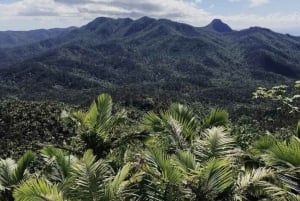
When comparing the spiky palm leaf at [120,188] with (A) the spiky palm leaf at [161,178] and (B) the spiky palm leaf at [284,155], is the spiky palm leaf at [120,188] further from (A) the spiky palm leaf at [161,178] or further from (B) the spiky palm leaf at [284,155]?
(B) the spiky palm leaf at [284,155]

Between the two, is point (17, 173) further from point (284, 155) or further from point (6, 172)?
point (284, 155)

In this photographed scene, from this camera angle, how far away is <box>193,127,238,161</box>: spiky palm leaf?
37.1 feet

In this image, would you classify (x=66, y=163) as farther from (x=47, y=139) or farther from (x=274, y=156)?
(x=47, y=139)

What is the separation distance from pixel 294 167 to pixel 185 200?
228 centimetres

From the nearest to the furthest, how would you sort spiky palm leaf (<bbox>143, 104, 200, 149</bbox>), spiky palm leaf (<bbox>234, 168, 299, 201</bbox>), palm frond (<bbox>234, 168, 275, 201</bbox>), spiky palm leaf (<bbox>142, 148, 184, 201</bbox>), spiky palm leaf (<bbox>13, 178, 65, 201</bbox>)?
spiky palm leaf (<bbox>13, 178, 65, 201</bbox>) < spiky palm leaf (<bbox>234, 168, 299, 201</bbox>) < spiky palm leaf (<bbox>142, 148, 184, 201</bbox>) < palm frond (<bbox>234, 168, 275, 201</bbox>) < spiky palm leaf (<bbox>143, 104, 200, 149</bbox>)

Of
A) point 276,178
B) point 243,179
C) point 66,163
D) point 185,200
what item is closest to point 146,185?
point 185,200

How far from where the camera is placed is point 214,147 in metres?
11.4

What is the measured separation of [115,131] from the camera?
16.7 metres

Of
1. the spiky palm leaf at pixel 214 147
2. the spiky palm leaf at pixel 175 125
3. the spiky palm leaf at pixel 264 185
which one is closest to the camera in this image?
the spiky palm leaf at pixel 264 185

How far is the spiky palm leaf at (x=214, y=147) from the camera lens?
445 inches

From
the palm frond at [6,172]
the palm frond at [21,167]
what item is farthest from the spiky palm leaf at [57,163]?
the palm frond at [6,172]

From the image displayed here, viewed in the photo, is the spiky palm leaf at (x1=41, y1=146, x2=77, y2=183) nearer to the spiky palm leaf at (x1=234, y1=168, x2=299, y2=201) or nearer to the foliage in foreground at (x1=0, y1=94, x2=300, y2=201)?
the foliage in foreground at (x1=0, y1=94, x2=300, y2=201)

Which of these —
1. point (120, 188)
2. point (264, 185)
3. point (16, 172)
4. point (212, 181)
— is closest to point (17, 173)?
point (16, 172)

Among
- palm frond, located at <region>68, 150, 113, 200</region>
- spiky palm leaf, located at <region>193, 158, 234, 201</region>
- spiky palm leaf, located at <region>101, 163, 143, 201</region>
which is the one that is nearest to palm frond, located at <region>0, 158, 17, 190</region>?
palm frond, located at <region>68, 150, 113, 200</region>
